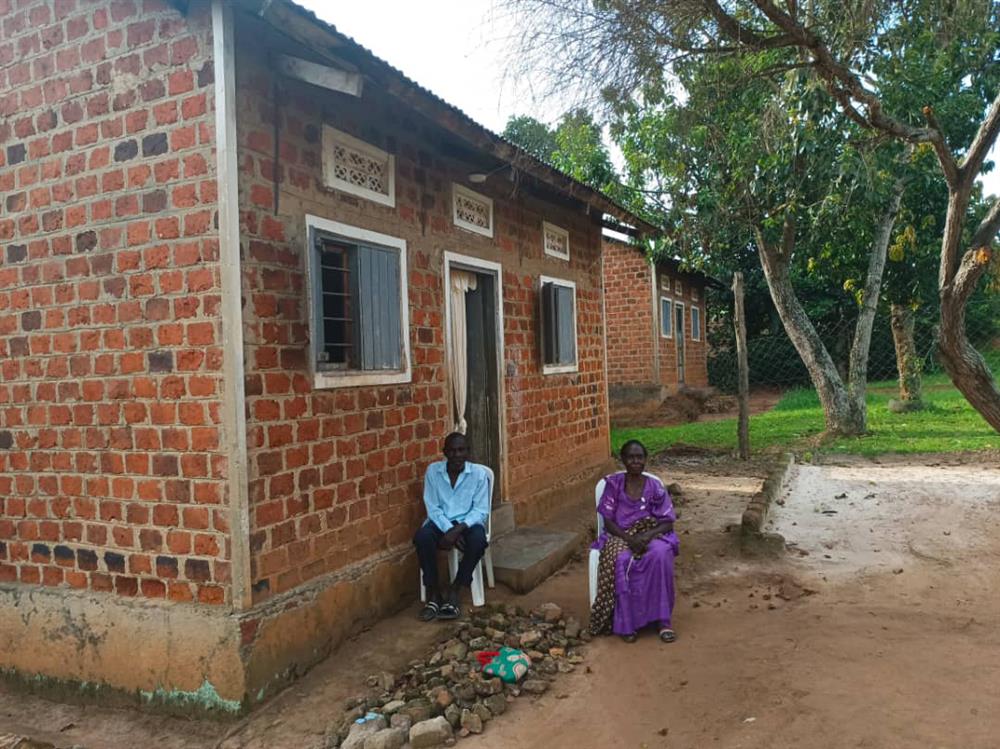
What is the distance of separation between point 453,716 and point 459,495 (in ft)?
5.85

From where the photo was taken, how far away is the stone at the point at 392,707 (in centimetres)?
381

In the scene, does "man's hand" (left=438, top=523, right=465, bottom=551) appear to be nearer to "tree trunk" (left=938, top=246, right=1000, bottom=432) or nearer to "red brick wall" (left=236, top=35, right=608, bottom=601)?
"red brick wall" (left=236, top=35, right=608, bottom=601)

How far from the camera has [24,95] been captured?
464 cm

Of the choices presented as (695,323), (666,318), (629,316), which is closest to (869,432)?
(629,316)

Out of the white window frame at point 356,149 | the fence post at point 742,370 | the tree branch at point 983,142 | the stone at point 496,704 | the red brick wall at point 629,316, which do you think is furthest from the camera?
the red brick wall at point 629,316

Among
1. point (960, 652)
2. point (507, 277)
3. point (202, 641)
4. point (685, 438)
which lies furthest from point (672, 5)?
point (685, 438)

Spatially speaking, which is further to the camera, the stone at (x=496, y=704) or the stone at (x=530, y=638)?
the stone at (x=530, y=638)

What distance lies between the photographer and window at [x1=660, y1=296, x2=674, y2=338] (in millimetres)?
18183

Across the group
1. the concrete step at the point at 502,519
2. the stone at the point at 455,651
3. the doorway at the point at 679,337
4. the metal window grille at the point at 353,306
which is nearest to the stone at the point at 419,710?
the stone at the point at 455,651

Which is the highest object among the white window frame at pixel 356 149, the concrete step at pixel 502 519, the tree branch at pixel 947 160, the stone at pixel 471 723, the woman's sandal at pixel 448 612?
the white window frame at pixel 356 149

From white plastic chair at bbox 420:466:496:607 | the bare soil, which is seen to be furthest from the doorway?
white plastic chair at bbox 420:466:496:607

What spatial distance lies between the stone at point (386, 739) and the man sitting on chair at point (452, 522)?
143 centimetres

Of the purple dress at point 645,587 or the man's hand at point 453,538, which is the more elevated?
the man's hand at point 453,538

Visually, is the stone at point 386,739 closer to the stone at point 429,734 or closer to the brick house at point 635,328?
the stone at point 429,734
